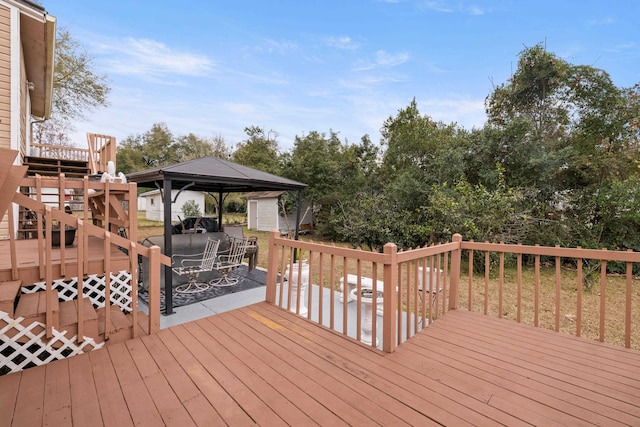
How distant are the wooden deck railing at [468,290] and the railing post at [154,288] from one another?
47.8 inches

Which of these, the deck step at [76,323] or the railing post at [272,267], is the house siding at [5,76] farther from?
the railing post at [272,267]

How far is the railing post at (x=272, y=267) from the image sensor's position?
3.47 m

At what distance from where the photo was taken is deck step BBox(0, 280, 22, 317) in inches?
88.2

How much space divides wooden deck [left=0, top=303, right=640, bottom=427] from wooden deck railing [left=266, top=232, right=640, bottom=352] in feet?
1.11

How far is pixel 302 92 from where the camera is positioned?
13.6 metres

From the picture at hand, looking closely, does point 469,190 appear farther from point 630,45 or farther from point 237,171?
point 237,171

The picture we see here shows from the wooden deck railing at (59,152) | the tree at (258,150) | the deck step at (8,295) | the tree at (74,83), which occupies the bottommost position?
the deck step at (8,295)

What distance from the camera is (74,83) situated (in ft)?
46.6

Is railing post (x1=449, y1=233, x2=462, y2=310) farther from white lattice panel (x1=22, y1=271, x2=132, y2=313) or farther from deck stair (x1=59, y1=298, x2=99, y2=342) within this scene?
white lattice panel (x1=22, y1=271, x2=132, y2=313)

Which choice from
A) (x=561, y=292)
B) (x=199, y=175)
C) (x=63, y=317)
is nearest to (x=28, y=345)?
(x=63, y=317)

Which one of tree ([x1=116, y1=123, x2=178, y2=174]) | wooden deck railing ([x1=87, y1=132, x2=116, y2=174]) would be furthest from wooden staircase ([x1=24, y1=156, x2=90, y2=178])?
tree ([x1=116, y1=123, x2=178, y2=174])

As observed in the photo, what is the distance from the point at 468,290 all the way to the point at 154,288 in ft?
12.4

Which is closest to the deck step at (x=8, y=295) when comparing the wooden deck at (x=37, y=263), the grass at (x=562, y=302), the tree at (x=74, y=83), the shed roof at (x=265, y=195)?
the wooden deck at (x=37, y=263)

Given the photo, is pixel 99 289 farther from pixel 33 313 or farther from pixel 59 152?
pixel 59 152
